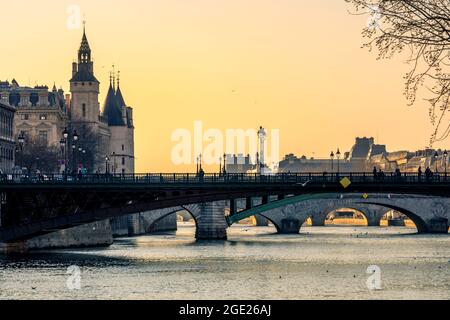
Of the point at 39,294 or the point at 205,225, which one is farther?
the point at 205,225

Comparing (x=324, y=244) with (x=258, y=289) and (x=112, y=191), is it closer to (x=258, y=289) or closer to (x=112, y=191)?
(x=112, y=191)

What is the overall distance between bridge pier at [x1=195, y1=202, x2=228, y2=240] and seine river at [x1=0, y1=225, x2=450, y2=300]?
1108 inches

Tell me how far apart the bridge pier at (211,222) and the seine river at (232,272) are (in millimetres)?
28136

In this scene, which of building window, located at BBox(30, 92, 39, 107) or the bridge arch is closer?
the bridge arch

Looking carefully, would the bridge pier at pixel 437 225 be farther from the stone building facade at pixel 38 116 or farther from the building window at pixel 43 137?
the stone building facade at pixel 38 116

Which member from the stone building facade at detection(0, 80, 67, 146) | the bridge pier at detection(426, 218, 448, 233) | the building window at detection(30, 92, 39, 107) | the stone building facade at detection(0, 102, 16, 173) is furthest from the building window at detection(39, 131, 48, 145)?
the bridge pier at detection(426, 218, 448, 233)

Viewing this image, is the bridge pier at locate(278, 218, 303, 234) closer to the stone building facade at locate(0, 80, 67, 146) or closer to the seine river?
the stone building facade at locate(0, 80, 67, 146)

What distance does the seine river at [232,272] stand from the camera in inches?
2906

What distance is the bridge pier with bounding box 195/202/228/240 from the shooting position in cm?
15838

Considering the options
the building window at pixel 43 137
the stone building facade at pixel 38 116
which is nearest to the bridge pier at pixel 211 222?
the building window at pixel 43 137

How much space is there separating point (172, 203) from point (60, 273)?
21.3 meters
